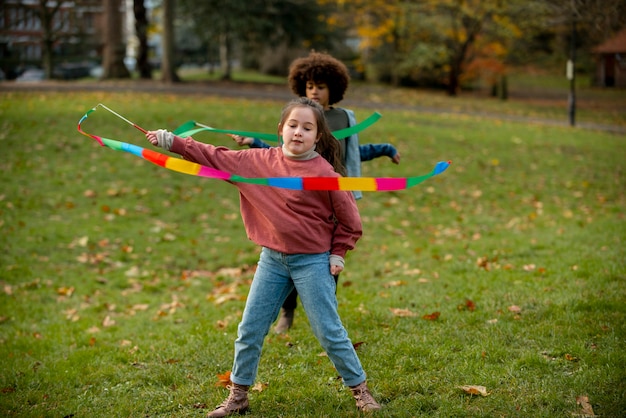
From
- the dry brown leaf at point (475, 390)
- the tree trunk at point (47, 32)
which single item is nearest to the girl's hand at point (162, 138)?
the dry brown leaf at point (475, 390)

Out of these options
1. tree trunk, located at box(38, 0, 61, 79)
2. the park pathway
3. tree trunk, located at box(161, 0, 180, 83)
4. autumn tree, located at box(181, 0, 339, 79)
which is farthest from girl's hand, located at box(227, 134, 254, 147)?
tree trunk, located at box(38, 0, 61, 79)

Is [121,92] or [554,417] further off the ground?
[121,92]

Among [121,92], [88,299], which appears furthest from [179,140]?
[121,92]

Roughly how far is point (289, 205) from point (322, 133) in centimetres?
45

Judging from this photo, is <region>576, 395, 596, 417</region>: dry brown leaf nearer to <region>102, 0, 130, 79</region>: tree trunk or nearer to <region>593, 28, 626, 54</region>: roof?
<region>102, 0, 130, 79</region>: tree trunk

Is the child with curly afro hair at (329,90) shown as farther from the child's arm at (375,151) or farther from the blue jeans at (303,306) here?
the blue jeans at (303,306)

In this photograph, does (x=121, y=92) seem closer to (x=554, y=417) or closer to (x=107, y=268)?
(x=107, y=268)

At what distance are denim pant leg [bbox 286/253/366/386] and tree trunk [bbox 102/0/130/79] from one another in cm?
2362

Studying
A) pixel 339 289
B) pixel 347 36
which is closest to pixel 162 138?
pixel 339 289

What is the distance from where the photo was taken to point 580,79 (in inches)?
1726

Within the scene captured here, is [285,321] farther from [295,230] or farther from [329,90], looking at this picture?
[295,230]

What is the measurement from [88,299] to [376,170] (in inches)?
311

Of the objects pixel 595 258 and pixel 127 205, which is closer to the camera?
pixel 595 258

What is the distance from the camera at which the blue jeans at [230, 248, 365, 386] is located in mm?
3809
